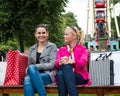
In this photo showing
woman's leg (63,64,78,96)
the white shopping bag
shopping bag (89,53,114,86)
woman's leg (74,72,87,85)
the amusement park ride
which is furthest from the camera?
the amusement park ride

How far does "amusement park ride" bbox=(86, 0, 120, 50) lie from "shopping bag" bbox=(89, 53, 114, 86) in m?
32.6

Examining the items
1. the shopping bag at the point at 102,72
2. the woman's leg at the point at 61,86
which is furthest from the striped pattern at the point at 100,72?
the woman's leg at the point at 61,86

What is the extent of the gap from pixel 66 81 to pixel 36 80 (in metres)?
0.40

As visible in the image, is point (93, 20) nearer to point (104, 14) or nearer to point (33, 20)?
point (104, 14)

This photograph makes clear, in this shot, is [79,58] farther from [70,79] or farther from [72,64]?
[70,79]

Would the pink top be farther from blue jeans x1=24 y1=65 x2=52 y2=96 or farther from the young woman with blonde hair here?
blue jeans x1=24 y1=65 x2=52 y2=96

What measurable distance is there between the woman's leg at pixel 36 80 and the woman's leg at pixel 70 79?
347mm

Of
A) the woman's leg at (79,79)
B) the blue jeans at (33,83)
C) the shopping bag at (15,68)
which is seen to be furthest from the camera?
the shopping bag at (15,68)

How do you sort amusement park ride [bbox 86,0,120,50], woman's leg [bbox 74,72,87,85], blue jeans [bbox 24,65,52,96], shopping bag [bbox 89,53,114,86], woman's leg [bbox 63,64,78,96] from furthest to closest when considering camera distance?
1. amusement park ride [bbox 86,0,120,50]
2. shopping bag [bbox 89,53,114,86]
3. woman's leg [bbox 74,72,87,85]
4. blue jeans [bbox 24,65,52,96]
5. woman's leg [bbox 63,64,78,96]

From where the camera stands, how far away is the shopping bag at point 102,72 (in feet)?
19.5

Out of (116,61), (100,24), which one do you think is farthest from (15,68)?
(100,24)

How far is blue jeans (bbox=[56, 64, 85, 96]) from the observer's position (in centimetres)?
557

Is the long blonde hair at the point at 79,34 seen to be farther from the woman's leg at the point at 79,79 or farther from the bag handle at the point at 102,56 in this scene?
the woman's leg at the point at 79,79

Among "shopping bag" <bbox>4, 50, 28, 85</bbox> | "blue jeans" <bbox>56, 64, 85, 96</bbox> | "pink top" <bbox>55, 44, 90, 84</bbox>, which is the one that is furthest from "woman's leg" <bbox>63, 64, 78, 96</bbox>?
"shopping bag" <bbox>4, 50, 28, 85</bbox>
